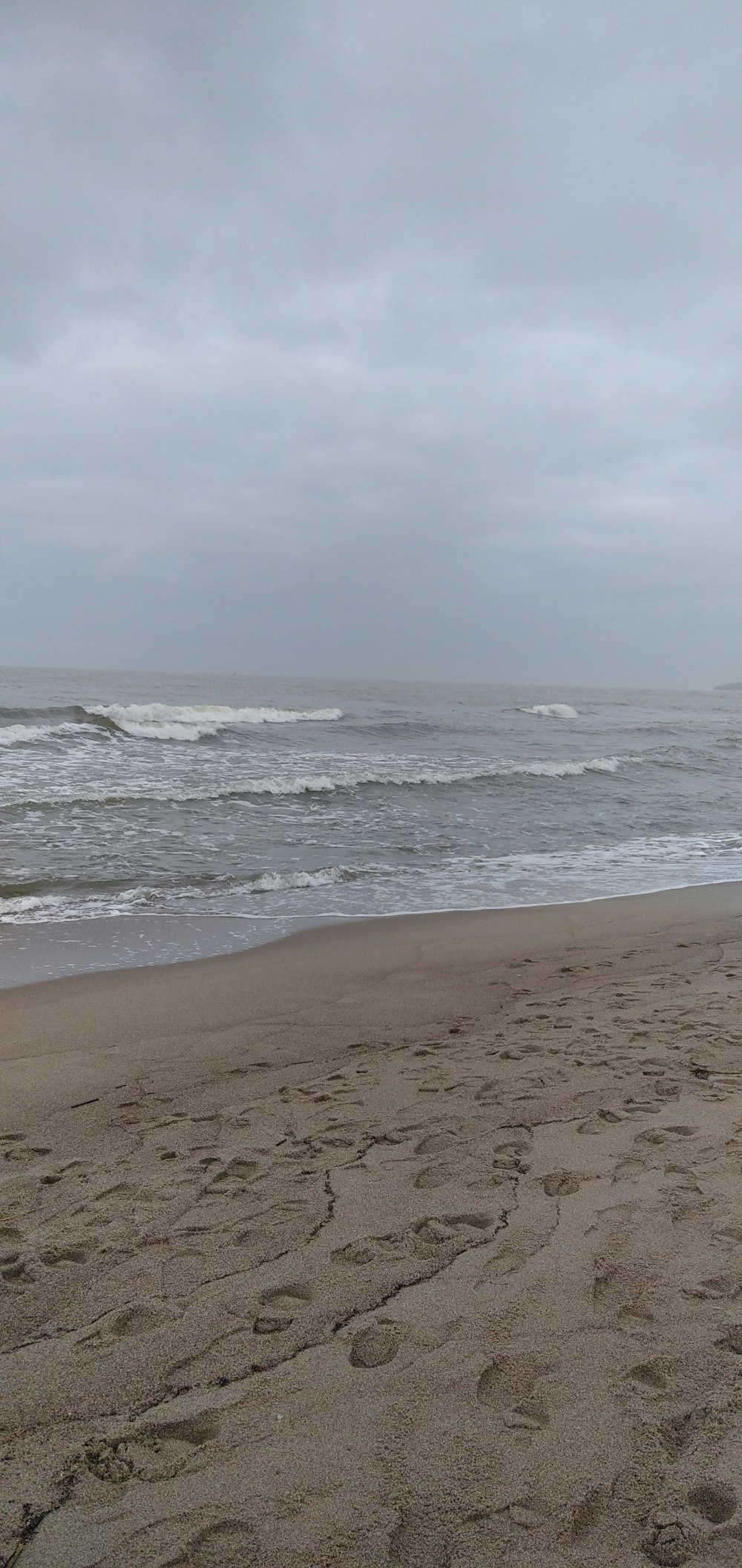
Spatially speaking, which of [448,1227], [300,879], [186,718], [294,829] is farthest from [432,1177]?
[186,718]

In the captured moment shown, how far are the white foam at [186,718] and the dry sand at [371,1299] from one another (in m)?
20.0

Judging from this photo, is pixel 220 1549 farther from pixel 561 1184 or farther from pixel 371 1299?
pixel 561 1184

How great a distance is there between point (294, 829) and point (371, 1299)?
9.41 meters

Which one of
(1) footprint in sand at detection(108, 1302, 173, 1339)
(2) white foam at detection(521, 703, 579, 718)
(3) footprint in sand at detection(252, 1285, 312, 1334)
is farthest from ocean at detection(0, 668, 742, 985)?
(2) white foam at detection(521, 703, 579, 718)

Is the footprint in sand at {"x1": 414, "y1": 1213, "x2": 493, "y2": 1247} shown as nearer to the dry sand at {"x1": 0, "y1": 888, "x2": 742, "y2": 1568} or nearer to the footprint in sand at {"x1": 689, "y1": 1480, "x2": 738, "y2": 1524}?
the dry sand at {"x1": 0, "y1": 888, "x2": 742, "y2": 1568}

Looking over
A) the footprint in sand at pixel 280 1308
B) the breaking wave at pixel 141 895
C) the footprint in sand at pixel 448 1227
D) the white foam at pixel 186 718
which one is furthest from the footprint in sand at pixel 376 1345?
the white foam at pixel 186 718

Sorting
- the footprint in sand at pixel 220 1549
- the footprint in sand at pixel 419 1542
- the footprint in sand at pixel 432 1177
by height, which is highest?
the footprint in sand at pixel 419 1542

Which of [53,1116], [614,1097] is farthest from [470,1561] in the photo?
[53,1116]

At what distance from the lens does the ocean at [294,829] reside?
7.35 metres

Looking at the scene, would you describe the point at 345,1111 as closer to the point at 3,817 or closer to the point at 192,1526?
the point at 192,1526

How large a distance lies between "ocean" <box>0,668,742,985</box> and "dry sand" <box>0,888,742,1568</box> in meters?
2.65

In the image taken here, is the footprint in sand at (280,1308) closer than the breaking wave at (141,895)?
Yes

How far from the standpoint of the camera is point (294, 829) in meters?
11.6

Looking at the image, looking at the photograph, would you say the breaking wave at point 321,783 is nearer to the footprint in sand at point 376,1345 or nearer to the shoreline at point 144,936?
the shoreline at point 144,936
